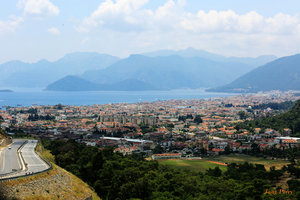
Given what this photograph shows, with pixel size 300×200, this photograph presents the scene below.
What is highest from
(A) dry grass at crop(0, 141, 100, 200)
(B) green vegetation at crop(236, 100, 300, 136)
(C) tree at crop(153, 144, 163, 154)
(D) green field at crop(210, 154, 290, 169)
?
(A) dry grass at crop(0, 141, 100, 200)

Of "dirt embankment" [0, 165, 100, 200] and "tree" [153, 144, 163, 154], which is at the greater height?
"dirt embankment" [0, 165, 100, 200]

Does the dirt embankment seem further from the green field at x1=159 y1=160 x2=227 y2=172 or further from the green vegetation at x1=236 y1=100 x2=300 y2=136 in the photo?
the green vegetation at x1=236 y1=100 x2=300 y2=136

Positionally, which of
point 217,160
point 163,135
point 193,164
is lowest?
point 217,160

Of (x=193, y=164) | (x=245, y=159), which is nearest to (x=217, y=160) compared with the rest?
(x=245, y=159)

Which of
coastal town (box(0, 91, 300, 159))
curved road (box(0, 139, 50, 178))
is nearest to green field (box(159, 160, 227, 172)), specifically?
coastal town (box(0, 91, 300, 159))

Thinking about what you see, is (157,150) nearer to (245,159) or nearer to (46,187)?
(245,159)

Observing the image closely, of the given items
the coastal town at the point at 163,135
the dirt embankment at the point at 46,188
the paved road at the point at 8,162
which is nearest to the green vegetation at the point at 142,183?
the dirt embankment at the point at 46,188

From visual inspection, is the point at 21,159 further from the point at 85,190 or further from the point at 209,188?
the point at 209,188

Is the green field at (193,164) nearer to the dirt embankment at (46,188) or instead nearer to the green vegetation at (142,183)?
the green vegetation at (142,183)

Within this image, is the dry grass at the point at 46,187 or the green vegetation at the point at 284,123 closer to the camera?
the dry grass at the point at 46,187

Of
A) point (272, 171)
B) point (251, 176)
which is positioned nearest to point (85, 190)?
point (251, 176)

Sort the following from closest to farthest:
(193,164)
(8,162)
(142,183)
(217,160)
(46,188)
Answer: (46,188), (142,183), (8,162), (193,164), (217,160)

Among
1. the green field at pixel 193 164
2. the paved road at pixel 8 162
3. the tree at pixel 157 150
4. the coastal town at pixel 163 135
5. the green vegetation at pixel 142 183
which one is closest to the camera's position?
the paved road at pixel 8 162

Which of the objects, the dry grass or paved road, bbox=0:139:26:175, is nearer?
the dry grass
